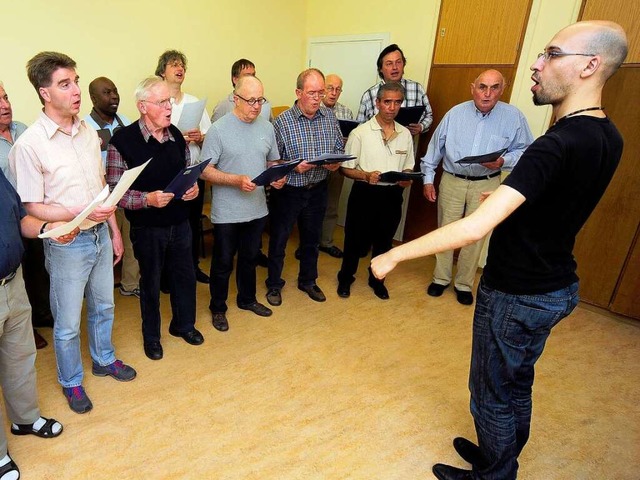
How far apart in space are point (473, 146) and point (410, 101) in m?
0.95

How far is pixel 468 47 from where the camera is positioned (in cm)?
365

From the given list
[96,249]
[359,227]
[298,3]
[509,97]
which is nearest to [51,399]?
[96,249]

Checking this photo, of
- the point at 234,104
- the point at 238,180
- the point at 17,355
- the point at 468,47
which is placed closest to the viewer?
the point at 17,355

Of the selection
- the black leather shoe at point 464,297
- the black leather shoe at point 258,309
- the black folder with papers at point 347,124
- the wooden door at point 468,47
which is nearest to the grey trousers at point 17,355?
the black leather shoe at point 258,309

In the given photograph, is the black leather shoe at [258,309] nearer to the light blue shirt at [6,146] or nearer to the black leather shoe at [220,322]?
the black leather shoe at [220,322]

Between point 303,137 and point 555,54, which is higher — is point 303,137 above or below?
Answer: below

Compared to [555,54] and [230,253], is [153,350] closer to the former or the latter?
[230,253]

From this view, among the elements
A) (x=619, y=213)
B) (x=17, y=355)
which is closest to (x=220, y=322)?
(x=17, y=355)

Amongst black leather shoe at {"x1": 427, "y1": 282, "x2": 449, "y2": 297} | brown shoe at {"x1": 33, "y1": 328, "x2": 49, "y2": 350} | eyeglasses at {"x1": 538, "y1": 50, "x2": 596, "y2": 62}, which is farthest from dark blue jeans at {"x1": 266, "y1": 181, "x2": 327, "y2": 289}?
eyeglasses at {"x1": 538, "y1": 50, "x2": 596, "y2": 62}

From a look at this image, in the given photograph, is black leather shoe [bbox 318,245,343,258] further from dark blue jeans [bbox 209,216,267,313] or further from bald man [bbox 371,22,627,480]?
bald man [bbox 371,22,627,480]

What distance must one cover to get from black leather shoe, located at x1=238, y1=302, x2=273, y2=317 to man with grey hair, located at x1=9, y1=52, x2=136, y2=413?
1.02 meters

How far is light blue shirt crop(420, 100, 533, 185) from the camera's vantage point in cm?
305

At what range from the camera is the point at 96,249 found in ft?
6.34

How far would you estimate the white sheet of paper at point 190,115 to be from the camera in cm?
281
